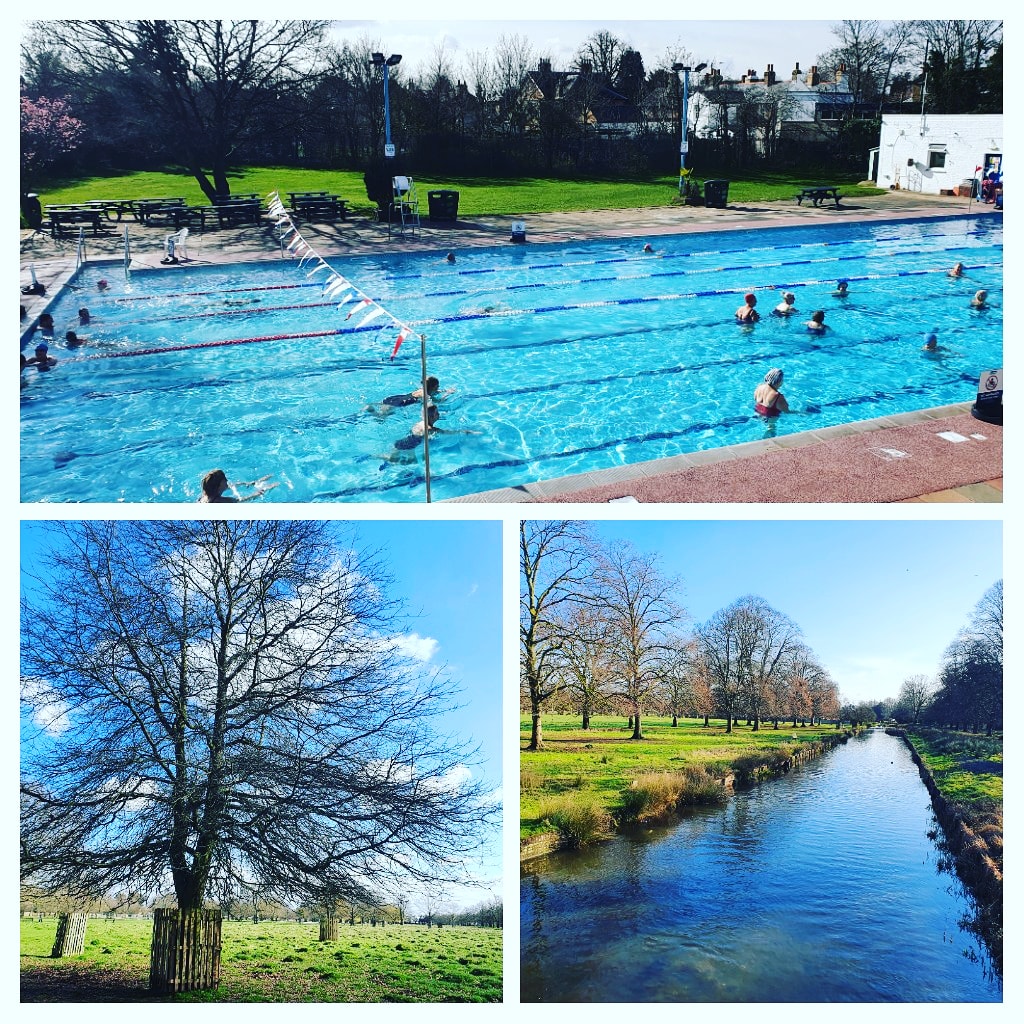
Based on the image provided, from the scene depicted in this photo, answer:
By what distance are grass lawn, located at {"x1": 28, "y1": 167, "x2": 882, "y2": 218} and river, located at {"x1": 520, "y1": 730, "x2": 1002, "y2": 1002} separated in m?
22.2

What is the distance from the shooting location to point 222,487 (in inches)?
390

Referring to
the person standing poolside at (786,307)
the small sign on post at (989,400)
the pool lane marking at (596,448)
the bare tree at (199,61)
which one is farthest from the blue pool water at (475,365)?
the bare tree at (199,61)

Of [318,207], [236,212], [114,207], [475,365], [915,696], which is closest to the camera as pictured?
[915,696]

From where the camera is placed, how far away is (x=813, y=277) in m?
20.9

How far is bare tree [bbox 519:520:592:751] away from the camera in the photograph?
25.8 feet

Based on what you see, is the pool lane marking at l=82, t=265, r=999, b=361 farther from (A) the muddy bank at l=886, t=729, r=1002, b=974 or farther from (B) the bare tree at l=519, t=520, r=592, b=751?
(A) the muddy bank at l=886, t=729, r=1002, b=974

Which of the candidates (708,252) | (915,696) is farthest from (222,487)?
(708,252)

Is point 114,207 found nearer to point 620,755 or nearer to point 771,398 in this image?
point 771,398

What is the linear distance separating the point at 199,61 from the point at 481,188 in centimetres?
952

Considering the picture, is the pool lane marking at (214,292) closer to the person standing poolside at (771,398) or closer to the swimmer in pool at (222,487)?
the swimmer in pool at (222,487)

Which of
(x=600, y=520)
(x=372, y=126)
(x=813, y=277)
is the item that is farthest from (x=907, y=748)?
(x=372, y=126)

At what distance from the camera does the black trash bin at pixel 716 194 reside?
94.7 ft

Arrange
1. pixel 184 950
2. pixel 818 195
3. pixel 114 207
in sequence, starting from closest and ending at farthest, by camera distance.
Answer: pixel 184 950 < pixel 114 207 < pixel 818 195

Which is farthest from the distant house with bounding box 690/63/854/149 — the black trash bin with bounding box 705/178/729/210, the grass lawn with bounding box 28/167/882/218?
the black trash bin with bounding box 705/178/729/210
